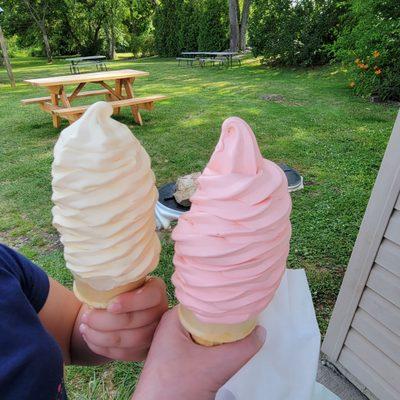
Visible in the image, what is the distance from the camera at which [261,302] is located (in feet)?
2.71

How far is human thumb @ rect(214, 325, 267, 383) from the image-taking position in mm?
806

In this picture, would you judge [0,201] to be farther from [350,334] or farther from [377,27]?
[377,27]

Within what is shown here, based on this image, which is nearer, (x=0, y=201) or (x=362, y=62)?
(x=0, y=201)

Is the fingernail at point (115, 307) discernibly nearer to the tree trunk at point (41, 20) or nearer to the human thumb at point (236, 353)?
the human thumb at point (236, 353)

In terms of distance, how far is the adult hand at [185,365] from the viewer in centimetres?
76

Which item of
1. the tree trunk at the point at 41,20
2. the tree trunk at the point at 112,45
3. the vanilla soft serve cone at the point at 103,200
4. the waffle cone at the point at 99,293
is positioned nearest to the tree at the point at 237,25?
the tree trunk at the point at 112,45

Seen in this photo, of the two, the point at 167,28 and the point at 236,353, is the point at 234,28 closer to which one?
the point at 167,28

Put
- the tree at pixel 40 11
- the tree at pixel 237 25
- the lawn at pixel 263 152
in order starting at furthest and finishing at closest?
the tree at pixel 40 11 < the tree at pixel 237 25 < the lawn at pixel 263 152

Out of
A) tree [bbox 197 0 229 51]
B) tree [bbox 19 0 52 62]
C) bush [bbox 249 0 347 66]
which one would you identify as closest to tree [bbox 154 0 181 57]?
tree [bbox 197 0 229 51]

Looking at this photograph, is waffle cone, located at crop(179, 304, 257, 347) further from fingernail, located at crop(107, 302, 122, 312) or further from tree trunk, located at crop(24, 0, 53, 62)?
tree trunk, located at crop(24, 0, 53, 62)

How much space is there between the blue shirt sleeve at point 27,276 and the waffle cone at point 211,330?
0.59 metres

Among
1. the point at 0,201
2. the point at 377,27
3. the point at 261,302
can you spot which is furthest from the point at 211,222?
the point at 377,27

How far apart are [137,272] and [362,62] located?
9.29m

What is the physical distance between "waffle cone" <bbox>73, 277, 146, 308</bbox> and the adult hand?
127mm
